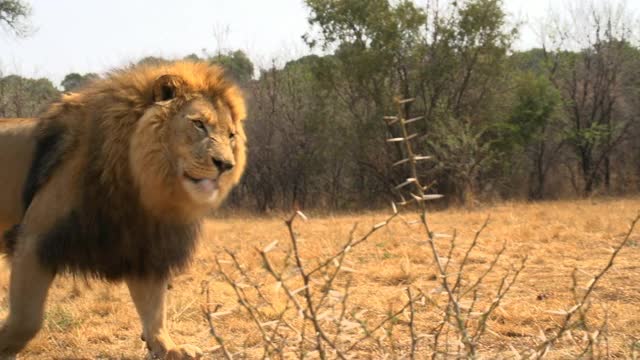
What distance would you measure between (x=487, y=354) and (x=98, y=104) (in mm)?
2243

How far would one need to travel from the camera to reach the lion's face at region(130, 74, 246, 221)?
3.01m

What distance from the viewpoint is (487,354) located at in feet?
11.3

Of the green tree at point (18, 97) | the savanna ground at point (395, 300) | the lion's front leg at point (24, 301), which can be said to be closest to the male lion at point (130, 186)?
the lion's front leg at point (24, 301)

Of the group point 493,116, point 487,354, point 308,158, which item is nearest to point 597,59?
point 493,116

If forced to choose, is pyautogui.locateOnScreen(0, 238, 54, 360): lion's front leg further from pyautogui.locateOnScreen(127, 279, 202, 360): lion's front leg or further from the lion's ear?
the lion's ear

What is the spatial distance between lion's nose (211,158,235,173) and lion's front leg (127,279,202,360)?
77cm

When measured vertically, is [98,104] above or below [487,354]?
above

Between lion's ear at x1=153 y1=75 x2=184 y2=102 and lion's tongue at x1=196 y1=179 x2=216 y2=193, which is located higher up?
lion's ear at x1=153 y1=75 x2=184 y2=102

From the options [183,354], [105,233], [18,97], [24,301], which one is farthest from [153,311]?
[18,97]

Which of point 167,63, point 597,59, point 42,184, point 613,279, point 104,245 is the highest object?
point 597,59

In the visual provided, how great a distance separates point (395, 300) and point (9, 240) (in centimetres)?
252

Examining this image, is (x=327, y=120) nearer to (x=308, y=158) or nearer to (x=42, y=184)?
(x=308, y=158)

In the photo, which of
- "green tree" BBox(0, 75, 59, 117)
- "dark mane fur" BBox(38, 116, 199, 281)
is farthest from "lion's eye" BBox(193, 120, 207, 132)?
"green tree" BBox(0, 75, 59, 117)

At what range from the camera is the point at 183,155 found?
9.95 feet
